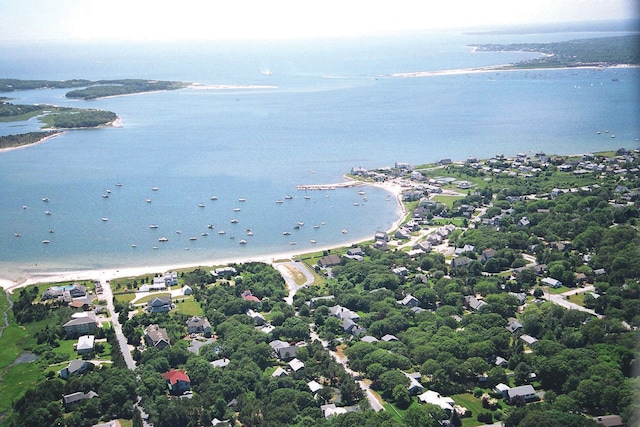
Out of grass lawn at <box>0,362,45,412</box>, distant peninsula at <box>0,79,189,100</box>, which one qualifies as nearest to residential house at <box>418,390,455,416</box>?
grass lawn at <box>0,362,45,412</box>

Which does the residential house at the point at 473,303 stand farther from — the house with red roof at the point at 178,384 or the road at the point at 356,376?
the house with red roof at the point at 178,384

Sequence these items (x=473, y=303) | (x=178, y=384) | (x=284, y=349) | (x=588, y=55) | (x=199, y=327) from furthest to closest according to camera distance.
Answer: (x=588, y=55) → (x=473, y=303) → (x=199, y=327) → (x=284, y=349) → (x=178, y=384)

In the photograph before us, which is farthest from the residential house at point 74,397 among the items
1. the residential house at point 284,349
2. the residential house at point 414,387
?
the residential house at point 414,387

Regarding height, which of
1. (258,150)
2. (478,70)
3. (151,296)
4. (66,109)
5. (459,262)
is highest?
(478,70)

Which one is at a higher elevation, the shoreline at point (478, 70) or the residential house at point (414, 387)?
the shoreline at point (478, 70)

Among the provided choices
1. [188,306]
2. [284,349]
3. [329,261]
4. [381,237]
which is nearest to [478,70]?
[381,237]

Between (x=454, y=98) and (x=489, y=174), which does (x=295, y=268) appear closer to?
(x=489, y=174)

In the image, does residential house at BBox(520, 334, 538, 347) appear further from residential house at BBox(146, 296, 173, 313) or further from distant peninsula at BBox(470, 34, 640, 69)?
distant peninsula at BBox(470, 34, 640, 69)

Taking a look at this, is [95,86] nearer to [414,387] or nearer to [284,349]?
[284,349]
